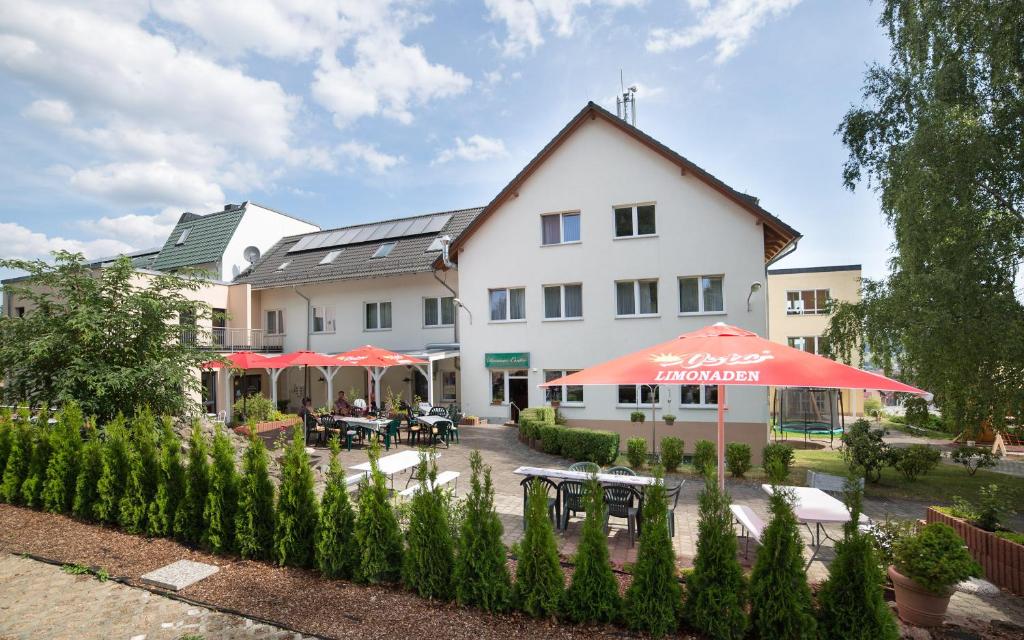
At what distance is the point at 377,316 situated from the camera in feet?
80.0

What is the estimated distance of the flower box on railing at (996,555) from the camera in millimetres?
5867

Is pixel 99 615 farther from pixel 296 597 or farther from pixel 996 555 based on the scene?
pixel 996 555

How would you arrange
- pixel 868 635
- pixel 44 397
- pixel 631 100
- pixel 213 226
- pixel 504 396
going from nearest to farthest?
pixel 868 635, pixel 44 397, pixel 504 396, pixel 631 100, pixel 213 226

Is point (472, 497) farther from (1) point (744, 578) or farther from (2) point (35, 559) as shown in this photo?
(2) point (35, 559)

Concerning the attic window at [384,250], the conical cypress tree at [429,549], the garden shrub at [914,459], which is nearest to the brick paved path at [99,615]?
the conical cypress tree at [429,549]

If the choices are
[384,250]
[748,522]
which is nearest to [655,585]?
[748,522]

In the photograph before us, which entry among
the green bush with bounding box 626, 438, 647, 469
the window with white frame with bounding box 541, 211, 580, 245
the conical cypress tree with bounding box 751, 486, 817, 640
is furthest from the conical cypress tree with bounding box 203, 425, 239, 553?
the window with white frame with bounding box 541, 211, 580, 245

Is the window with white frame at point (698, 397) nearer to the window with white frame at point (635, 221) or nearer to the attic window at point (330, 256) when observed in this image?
the window with white frame at point (635, 221)

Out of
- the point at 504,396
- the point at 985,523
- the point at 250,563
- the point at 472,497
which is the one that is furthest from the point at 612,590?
the point at 504,396

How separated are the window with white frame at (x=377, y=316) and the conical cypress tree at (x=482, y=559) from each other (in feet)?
64.6

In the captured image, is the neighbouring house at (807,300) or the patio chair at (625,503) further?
the neighbouring house at (807,300)

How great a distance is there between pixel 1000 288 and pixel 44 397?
734 inches

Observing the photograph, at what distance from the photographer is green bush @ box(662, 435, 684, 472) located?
1221 centimetres

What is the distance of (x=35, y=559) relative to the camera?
20.9 feet
